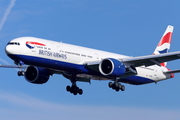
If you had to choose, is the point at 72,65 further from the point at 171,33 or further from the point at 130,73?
the point at 171,33

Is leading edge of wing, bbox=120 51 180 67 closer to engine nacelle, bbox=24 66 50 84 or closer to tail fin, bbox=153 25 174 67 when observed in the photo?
engine nacelle, bbox=24 66 50 84

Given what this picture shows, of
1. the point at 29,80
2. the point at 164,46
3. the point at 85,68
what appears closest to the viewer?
the point at 85,68

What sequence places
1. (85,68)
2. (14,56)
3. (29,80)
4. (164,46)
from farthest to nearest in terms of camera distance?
1. (164,46)
2. (29,80)
3. (85,68)
4. (14,56)

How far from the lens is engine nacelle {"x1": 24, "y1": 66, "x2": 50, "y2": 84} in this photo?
65875 millimetres

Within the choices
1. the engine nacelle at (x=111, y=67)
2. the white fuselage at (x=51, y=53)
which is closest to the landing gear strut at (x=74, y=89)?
the white fuselage at (x=51, y=53)

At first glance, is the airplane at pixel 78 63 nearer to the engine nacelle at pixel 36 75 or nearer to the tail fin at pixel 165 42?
the engine nacelle at pixel 36 75

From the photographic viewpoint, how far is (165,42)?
3024 inches

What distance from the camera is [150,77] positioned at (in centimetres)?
6888

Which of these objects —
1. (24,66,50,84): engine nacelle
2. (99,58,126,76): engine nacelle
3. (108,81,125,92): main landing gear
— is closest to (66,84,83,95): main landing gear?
(24,66,50,84): engine nacelle

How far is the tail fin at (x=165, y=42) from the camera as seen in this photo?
7556 cm

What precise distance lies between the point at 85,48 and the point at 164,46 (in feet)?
57.1

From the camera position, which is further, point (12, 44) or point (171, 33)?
point (171, 33)

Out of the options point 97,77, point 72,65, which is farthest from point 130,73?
point 72,65

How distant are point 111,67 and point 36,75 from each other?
10.8 metres
